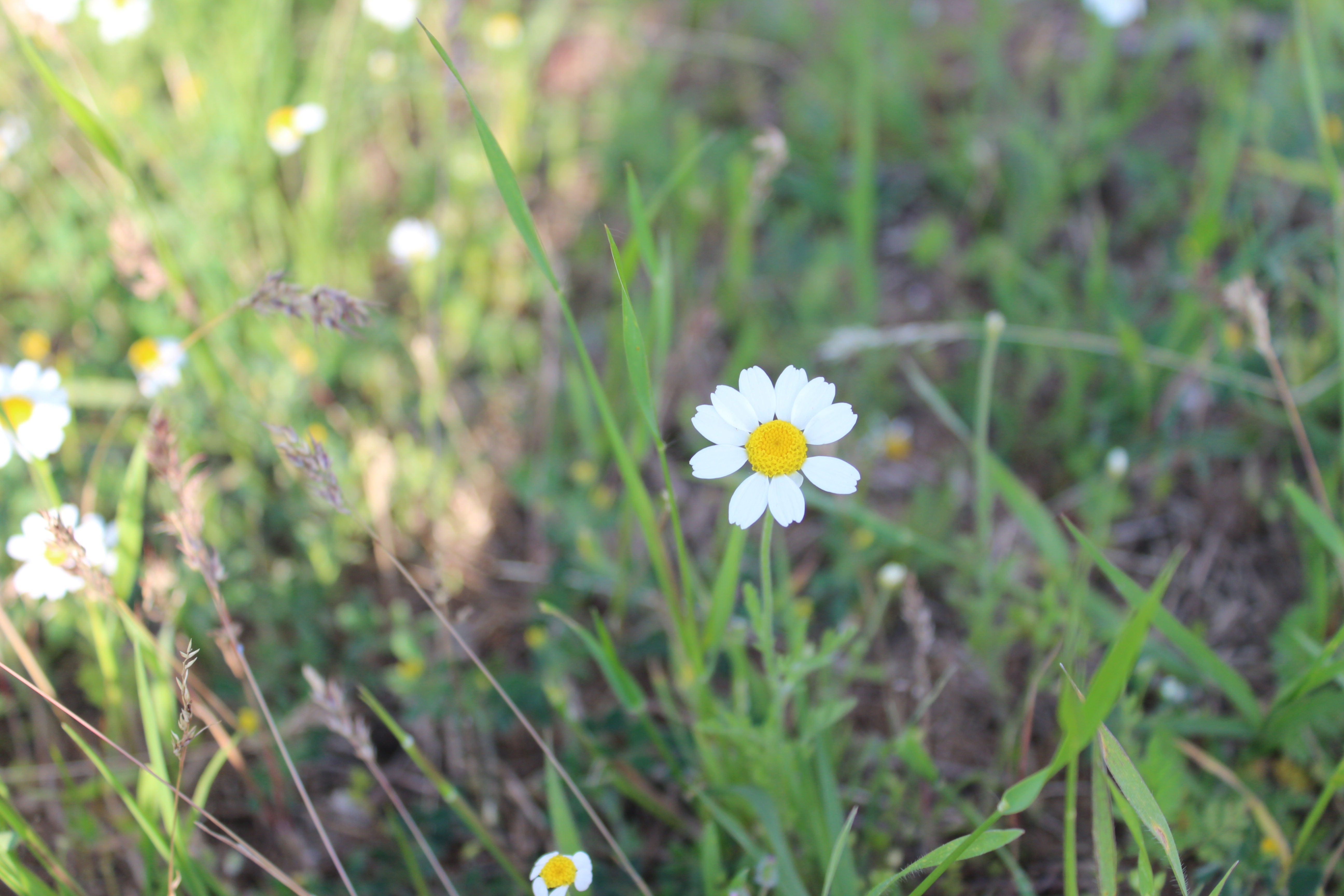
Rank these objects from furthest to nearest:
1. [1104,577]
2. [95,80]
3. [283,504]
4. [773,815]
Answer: [95,80]
[283,504]
[1104,577]
[773,815]

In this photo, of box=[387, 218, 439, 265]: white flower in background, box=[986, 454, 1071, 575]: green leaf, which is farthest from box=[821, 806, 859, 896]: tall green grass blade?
box=[387, 218, 439, 265]: white flower in background

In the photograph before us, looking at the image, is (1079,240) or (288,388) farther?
(1079,240)

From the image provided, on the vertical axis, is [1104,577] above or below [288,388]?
below

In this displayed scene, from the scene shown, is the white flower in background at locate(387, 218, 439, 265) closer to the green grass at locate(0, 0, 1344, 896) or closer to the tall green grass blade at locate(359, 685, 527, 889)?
the green grass at locate(0, 0, 1344, 896)

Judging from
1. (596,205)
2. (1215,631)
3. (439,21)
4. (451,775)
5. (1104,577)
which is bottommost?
(1215,631)

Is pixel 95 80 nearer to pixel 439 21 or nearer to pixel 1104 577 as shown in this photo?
pixel 439 21

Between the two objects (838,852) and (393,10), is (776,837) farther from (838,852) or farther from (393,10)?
(393,10)

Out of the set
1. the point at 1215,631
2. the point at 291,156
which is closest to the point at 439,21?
the point at 291,156
